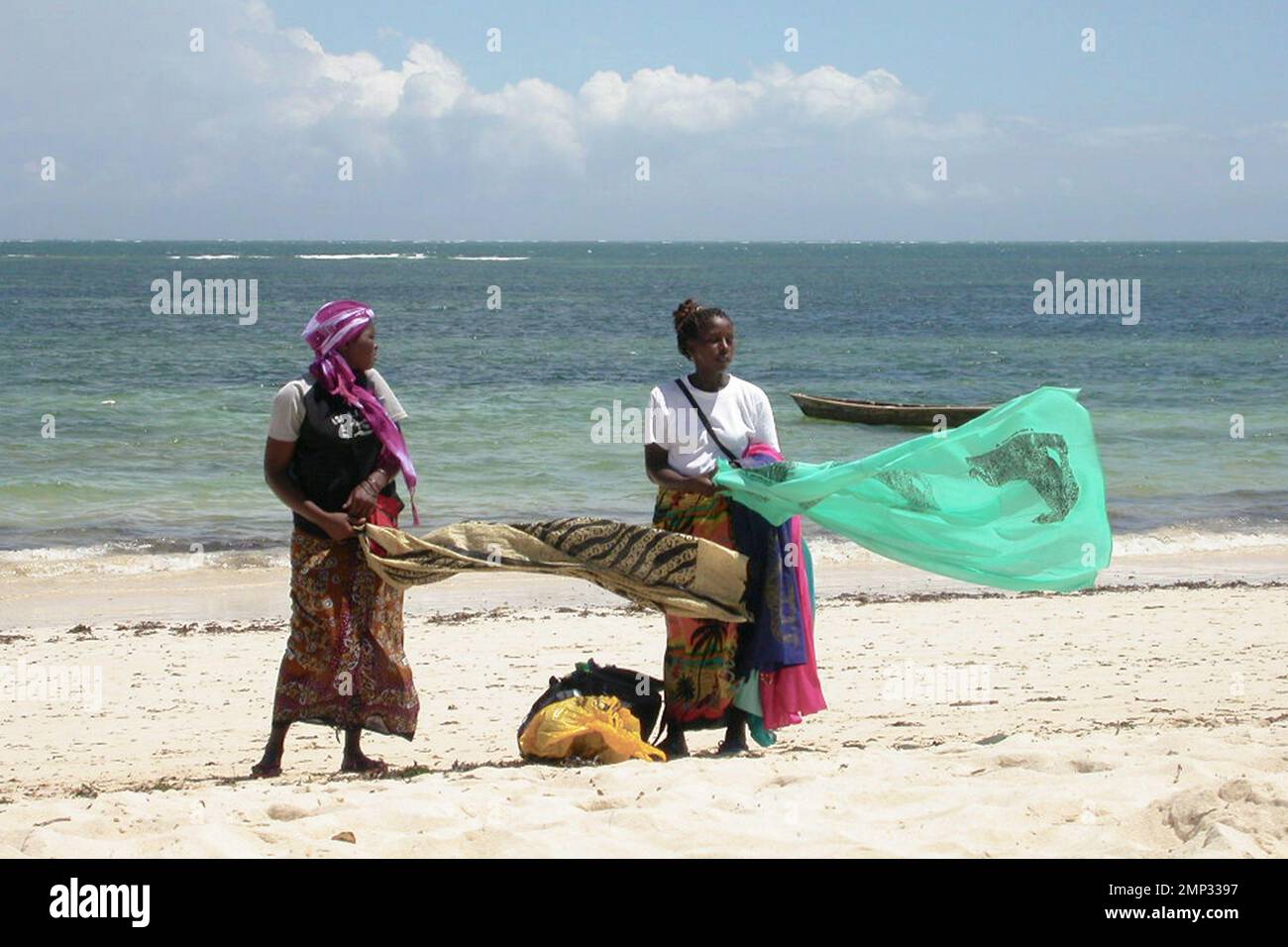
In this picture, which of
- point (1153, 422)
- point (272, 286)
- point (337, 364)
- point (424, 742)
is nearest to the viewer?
point (337, 364)

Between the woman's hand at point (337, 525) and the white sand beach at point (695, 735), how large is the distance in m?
0.88

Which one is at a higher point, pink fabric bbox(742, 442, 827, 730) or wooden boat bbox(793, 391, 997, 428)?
wooden boat bbox(793, 391, 997, 428)

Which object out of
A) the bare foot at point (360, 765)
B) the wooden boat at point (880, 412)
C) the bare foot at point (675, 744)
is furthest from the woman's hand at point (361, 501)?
the wooden boat at point (880, 412)

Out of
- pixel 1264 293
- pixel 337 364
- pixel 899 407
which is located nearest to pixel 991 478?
pixel 337 364

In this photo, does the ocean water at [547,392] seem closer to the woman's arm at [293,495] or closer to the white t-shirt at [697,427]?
the woman's arm at [293,495]

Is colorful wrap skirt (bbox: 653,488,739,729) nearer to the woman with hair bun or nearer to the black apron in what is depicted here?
the woman with hair bun

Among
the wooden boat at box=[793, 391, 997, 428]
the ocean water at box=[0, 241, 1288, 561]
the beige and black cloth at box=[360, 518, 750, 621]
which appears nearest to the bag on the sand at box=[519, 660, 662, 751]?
the beige and black cloth at box=[360, 518, 750, 621]

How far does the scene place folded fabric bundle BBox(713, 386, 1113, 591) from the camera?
5.73 m

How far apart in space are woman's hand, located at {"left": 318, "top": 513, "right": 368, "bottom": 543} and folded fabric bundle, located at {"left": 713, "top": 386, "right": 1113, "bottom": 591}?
70.6 inches

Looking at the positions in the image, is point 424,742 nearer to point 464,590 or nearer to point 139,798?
point 139,798

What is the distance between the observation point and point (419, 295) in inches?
2790

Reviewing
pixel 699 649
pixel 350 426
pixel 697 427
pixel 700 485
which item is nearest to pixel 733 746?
pixel 699 649

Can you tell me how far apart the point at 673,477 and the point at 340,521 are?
122 cm
